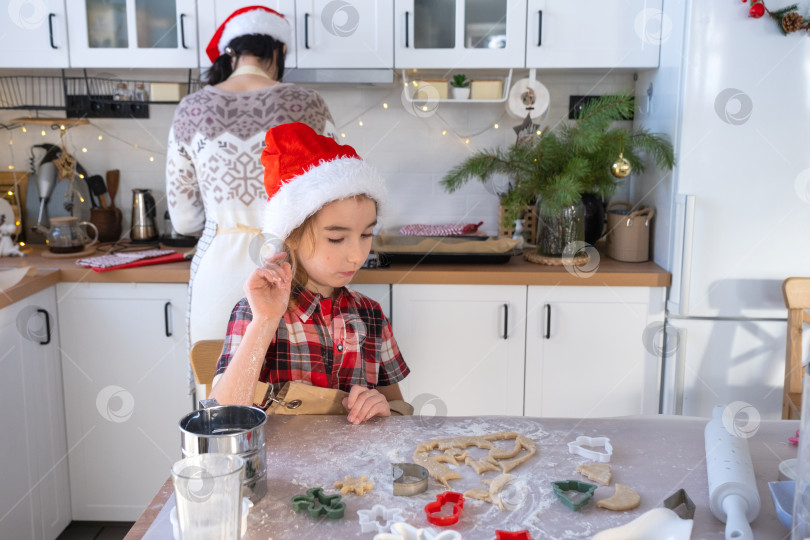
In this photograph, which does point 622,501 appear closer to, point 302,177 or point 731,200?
point 302,177

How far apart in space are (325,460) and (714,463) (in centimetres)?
49

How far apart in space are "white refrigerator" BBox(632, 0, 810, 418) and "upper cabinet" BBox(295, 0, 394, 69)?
89 centimetres

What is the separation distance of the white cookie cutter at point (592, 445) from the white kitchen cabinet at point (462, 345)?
3.81 feet

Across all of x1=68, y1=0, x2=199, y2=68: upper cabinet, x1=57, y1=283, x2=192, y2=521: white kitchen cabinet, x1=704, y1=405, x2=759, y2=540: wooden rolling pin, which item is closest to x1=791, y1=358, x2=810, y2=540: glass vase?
x1=704, y1=405, x2=759, y2=540: wooden rolling pin

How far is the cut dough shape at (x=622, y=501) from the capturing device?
2.74ft

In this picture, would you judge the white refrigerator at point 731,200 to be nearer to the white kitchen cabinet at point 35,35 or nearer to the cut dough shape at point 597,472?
the cut dough shape at point 597,472

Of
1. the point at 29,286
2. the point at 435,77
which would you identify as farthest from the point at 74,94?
the point at 435,77

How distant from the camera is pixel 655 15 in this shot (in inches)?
89.0

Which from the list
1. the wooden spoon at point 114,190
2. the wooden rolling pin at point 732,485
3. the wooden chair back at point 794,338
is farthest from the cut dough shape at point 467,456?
the wooden spoon at point 114,190

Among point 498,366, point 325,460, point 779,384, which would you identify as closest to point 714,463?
point 325,460

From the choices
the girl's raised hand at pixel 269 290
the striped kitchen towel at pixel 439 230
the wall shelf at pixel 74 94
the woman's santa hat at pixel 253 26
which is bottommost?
the striped kitchen towel at pixel 439 230

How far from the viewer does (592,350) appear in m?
2.19

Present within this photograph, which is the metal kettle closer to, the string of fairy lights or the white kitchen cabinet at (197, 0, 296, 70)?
the string of fairy lights

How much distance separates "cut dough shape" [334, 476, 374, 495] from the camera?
87 centimetres
